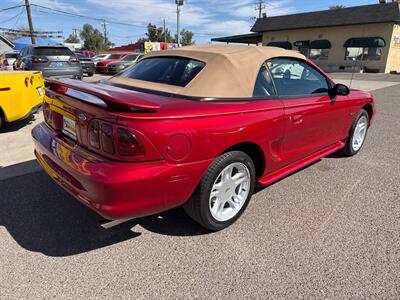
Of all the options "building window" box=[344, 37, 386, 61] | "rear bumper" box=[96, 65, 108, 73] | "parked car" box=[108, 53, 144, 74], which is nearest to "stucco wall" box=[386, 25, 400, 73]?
"building window" box=[344, 37, 386, 61]

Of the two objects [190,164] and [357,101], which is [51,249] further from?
[357,101]

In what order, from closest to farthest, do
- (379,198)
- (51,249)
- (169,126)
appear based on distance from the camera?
(169,126), (51,249), (379,198)

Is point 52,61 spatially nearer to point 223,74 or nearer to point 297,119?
point 223,74

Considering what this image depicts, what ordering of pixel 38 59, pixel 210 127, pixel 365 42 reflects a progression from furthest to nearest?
pixel 365 42 < pixel 38 59 < pixel 210 127

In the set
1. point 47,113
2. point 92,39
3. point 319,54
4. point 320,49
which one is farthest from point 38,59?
point 92,39

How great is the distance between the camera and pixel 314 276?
2268mm

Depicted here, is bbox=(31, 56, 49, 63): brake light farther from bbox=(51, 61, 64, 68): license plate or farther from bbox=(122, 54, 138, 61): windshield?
bbox=(122, 54, 138, 61): windshield

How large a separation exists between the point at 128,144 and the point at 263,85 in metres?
1.55

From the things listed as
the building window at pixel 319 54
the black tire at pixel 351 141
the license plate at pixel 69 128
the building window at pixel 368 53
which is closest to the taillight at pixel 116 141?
the license plate at pixel 69 128

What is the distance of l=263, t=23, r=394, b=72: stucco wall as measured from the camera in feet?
95.7

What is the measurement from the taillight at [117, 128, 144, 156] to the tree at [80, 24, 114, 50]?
323 feet

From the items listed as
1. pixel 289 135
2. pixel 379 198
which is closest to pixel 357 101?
pixel 379 198

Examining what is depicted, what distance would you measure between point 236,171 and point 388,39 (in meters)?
32.7

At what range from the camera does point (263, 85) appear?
3.03m
